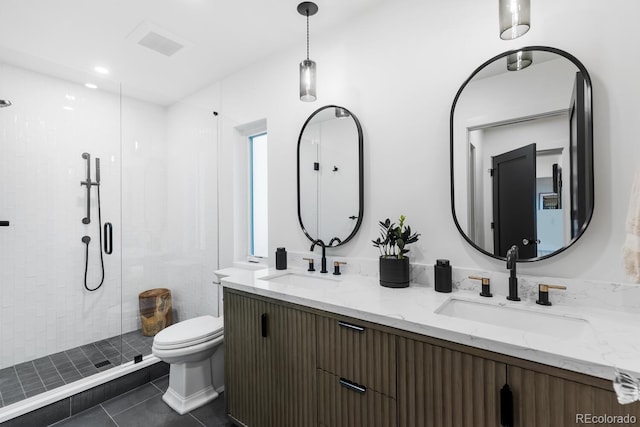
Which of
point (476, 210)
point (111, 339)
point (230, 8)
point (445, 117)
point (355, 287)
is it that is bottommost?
point (111, 339)

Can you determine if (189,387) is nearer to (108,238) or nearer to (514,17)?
(108,238)

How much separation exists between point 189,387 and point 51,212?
1.93 m

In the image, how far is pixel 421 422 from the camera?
3.54 ft

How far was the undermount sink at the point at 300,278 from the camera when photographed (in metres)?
1.91

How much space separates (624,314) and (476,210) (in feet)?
2.12

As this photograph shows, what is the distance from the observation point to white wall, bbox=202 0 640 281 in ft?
3.98

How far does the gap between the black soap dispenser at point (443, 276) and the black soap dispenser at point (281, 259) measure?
105cm

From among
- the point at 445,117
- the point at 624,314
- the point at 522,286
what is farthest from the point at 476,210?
the point at 624,314

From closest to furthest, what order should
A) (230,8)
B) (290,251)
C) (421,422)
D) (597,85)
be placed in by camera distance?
(421,422)
(597,85)
(230,8)
(290,251)

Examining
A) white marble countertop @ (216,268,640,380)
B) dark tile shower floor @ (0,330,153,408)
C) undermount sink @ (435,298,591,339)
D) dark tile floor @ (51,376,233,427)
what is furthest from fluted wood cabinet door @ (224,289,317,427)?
dark tile shower floor @ (0,330,153,408)

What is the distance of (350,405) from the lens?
1270mm

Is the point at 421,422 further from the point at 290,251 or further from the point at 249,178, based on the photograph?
the point at 249,178

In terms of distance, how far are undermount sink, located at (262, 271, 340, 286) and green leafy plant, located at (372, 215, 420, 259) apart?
35cm

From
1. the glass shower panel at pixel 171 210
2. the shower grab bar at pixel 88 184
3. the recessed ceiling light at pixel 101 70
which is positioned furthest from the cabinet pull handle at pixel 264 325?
the recessed ceiling light at pixel 101 70
